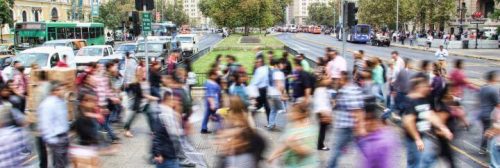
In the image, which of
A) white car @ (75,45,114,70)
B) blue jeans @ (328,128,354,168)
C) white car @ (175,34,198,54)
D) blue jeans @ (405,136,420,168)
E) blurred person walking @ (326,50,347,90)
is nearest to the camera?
blue jeans @ (405,136,420,168)

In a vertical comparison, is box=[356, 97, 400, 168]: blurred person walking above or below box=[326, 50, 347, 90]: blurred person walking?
below

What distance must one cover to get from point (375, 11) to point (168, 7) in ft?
191

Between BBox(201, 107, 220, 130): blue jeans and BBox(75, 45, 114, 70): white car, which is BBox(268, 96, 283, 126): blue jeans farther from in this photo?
BBox(75, 45, 114, 70): white car

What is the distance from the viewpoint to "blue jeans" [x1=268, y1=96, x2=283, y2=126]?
12703mm

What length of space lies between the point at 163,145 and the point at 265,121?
7466 mm

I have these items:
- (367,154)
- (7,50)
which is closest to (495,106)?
(367,154)

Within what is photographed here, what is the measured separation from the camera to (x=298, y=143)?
639 centimetres

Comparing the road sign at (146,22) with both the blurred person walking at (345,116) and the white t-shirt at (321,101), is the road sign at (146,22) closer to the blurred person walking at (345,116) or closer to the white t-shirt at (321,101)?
the white t-shirt at (321,101)

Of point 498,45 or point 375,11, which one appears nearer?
point 498,45

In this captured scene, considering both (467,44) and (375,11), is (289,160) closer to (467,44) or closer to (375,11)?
(467,44)

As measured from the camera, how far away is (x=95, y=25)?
1781 inches

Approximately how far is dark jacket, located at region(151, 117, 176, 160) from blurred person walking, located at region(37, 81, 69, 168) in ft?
5.57

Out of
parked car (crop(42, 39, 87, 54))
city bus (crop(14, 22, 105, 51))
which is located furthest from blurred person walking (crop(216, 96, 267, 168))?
city bus (crop(14, 22, 105, 51))

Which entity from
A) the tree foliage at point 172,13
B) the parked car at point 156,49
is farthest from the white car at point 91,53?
the tree foliage at point 172,13
